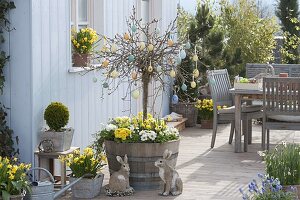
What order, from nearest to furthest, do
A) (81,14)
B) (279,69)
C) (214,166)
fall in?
(214,166), (81,14), (279,69)

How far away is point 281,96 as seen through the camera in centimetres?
748

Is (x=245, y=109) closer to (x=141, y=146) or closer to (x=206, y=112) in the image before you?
(x=206, y=112)

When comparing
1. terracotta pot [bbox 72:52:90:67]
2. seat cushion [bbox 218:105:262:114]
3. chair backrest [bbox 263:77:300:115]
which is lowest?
seat cushion [bbox 218:105:262:114]

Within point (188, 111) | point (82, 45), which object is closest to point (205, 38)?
point (188, 111)

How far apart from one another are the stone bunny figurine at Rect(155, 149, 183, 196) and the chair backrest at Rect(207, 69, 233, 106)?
97.2 inches

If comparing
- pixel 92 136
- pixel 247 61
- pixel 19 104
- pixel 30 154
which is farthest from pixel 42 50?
pixel 247 61

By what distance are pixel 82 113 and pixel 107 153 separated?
0.88 metres

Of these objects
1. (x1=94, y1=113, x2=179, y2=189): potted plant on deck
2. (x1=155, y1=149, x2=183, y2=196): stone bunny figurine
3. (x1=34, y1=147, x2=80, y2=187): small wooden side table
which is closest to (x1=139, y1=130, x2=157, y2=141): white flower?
(x1=94, y1=113, x2=179, y2=189): potted plant on deck

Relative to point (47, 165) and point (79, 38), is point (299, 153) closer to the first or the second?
point (47, 165)

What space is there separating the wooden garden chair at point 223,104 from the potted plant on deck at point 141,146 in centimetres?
216

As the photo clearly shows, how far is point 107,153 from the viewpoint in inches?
245

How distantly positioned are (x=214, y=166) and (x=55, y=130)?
1993 millimetres

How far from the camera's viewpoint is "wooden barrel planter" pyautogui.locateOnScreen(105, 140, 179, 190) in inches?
236

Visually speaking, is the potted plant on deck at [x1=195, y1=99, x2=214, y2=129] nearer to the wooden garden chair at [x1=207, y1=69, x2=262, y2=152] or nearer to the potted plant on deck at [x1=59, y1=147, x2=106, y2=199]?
the wooden garden chair at [x1=207, y1=69, x2=262, y2=152]
